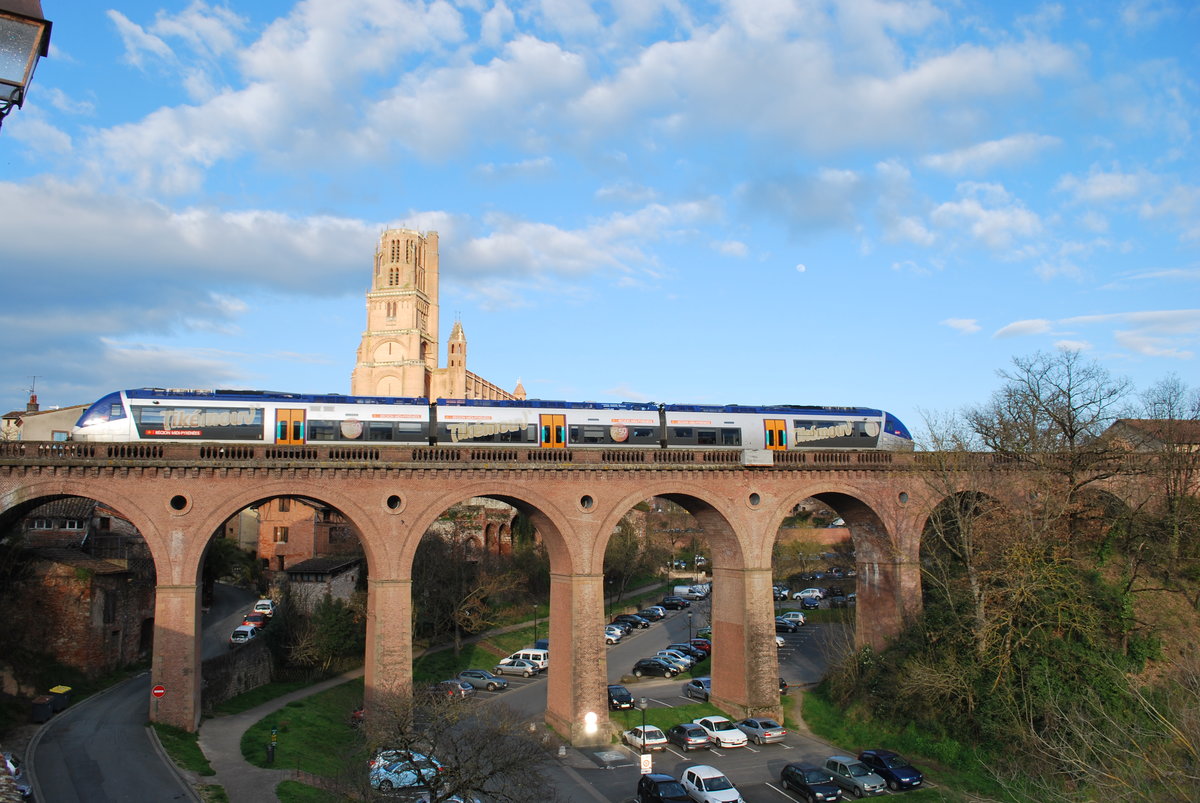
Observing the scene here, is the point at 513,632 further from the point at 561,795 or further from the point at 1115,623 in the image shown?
the point at 1115,623

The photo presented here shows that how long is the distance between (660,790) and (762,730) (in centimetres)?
860

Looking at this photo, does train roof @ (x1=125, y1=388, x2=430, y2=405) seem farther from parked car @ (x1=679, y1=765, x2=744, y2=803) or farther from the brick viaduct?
parked car @ (x1=679, y1=765, x2=744, y2=803)

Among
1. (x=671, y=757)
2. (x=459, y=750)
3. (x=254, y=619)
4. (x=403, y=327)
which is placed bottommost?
(x=671, y=757)

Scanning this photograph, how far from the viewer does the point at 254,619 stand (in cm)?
4625

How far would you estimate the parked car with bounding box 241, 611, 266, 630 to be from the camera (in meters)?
44.4

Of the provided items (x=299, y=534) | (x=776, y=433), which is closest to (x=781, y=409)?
(x=776, y=433)

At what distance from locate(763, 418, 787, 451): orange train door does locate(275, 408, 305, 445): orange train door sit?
62.4ft

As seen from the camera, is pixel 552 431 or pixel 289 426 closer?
pixel 289 426

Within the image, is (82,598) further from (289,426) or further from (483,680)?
(483,680)

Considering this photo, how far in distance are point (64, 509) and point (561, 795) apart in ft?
98.1

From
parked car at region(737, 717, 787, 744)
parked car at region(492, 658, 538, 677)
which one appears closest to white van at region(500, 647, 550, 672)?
parked car at region(492, 658, 538, 677)

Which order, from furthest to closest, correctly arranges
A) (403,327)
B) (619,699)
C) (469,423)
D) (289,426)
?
(403,327), (619,699), (469,423), (289,426)

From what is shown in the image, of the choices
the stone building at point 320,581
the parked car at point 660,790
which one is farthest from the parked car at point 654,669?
the parked car at point 660,790

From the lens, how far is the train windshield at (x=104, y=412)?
28.3 meters
